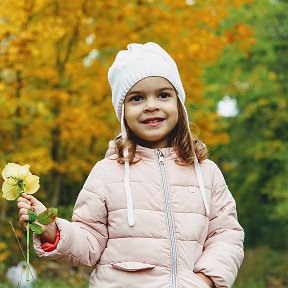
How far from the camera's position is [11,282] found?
630cm

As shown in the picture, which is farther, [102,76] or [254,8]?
[254,8]

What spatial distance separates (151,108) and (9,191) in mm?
687

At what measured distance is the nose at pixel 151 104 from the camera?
268cm

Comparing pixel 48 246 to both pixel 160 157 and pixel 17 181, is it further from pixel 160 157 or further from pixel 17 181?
pixel 160 157

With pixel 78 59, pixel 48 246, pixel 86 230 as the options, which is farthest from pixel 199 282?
pixel 78 59

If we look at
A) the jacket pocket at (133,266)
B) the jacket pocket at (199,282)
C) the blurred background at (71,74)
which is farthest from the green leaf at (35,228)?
the blurred background at (71,74)

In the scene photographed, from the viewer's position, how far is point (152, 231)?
2.54 metres

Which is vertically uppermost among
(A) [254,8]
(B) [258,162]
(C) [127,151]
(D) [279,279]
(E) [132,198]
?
(A) [254,8]

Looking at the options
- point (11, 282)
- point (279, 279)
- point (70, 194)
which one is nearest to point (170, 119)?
point (11, 282)

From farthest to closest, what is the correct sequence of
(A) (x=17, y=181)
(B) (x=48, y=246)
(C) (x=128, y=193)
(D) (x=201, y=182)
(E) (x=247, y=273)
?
(E) (x=247, y=273), (D) (x=201, y=182), (C) (x=128, y=193), (B) (x=48, y=246), (A) (x=17, y=181)

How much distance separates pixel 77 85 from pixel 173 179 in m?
5.27

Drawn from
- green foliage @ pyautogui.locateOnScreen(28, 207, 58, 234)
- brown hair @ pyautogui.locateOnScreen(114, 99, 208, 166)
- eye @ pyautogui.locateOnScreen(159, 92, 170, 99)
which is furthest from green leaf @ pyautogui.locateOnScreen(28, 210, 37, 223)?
eye @ pyautogui.locateOnScreen(159, 92, 170, 99)

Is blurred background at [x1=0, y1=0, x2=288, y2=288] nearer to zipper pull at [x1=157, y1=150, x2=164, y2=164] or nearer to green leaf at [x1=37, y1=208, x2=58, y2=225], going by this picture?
zipper pull at [x1=157, y1=150, x2=164, y2=164]

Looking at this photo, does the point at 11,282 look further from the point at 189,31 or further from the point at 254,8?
the point at 254,8
